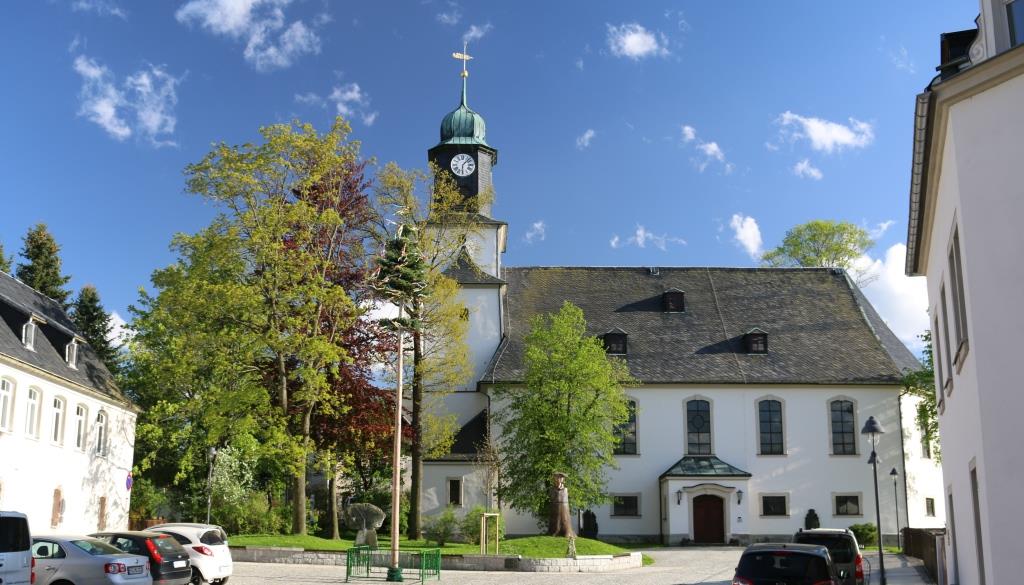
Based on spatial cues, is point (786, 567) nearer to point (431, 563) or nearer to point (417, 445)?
point (431, 563)

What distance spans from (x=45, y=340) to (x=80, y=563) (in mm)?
18460

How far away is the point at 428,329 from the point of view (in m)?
39.1

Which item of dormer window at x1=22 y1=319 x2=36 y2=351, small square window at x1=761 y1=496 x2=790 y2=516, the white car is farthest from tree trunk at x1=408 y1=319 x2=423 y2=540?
the white car

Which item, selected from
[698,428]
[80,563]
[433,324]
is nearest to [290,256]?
[433,324]

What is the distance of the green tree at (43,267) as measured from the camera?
51.6 metres

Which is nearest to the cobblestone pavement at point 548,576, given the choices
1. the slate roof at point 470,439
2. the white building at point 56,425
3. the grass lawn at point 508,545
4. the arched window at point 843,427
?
the grass lawn at point 508,545

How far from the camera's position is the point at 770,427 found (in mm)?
44875

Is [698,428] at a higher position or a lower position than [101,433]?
higher

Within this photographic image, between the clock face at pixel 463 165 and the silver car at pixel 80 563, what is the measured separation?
33025 mm

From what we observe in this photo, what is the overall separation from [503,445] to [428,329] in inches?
294

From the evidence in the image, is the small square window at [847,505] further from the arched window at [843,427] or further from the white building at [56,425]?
the white building at [56,425]

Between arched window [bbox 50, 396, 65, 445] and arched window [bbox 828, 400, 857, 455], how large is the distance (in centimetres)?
3199

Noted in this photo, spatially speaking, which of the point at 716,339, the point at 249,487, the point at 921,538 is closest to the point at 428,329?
the point at 249,487

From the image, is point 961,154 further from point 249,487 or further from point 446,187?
point 249,487
